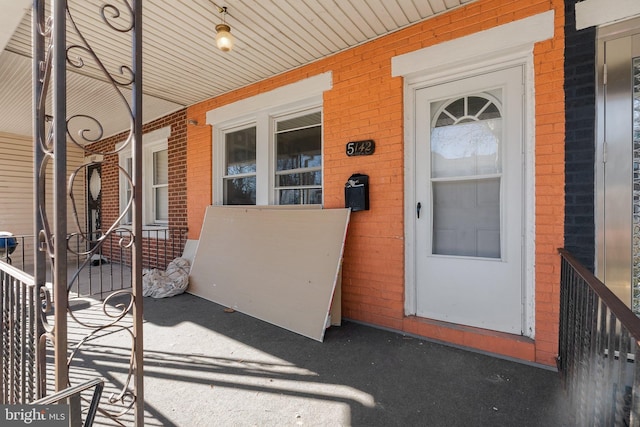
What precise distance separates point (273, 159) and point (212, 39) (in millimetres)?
1569

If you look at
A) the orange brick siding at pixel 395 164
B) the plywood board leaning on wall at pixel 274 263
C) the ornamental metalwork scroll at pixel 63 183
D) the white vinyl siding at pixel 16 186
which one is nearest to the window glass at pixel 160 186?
the plywood board leaning on wall at pixel 274 263

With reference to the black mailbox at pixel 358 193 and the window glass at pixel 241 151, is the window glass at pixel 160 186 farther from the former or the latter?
the black mailbox at pixel 358 193

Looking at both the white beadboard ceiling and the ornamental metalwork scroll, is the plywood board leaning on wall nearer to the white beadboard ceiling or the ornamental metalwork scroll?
the ornamental metalwork scroll

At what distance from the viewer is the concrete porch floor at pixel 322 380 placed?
75.3 inches

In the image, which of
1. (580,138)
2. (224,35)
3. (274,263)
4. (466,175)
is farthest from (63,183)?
(580,138)

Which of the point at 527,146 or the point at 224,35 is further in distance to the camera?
the point at 224,35

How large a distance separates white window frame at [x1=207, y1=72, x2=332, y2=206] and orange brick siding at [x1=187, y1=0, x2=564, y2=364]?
16 centimetres

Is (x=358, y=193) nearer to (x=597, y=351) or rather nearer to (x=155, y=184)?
(x=597, y=351)

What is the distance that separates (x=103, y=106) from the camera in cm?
514

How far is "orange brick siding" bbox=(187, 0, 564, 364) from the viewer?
7.89 feet

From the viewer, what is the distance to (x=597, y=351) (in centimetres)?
134

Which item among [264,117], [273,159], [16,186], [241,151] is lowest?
[16,186]

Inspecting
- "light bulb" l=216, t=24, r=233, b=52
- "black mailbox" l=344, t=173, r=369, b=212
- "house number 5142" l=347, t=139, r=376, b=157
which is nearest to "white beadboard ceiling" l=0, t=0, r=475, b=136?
"light bulb" l=216, t=24, r=233, b=52

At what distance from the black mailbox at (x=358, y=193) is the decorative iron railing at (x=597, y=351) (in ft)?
5.38
